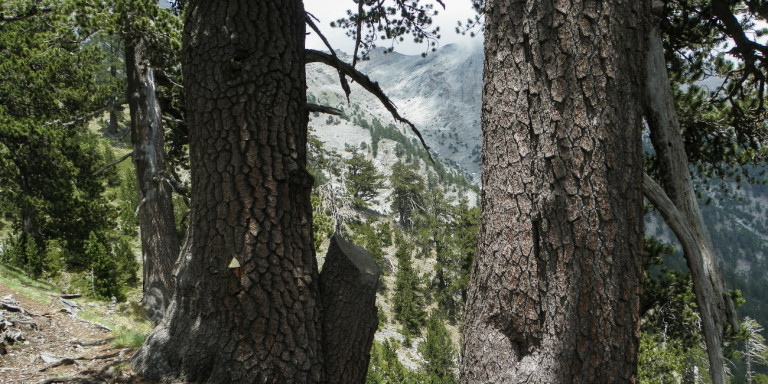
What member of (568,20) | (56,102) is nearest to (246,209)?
(568,20)

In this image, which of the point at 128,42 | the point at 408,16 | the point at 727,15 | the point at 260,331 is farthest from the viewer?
the point at 128,42

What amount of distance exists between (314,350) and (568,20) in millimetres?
1898

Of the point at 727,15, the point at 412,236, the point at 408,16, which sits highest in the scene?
the point at 408,16

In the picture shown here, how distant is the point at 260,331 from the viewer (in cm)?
212

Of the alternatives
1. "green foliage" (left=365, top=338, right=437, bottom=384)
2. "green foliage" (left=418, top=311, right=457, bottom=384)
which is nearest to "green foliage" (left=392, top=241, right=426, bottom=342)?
"green foliage" (left=418, top=311, right=457, bottom=384)

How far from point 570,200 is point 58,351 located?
3.92m

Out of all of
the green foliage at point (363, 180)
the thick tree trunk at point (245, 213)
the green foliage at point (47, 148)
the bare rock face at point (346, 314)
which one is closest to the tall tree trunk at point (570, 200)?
the bare rock face at point (346, 314)

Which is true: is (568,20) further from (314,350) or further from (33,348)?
(33,348)

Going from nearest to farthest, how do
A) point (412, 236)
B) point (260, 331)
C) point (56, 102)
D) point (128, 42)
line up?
point (260, 331) < point (128, 42) < point (56, 102) < point (412, 236)

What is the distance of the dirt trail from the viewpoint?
2564 millimetres

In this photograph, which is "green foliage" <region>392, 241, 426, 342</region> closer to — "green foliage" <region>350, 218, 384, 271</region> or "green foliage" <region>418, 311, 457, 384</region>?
"green foliage" <region>350, 218, 384, 271</region>

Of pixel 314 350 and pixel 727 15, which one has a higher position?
pixel 727 15

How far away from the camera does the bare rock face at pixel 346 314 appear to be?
2.31m

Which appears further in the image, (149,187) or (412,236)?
(412,236)
